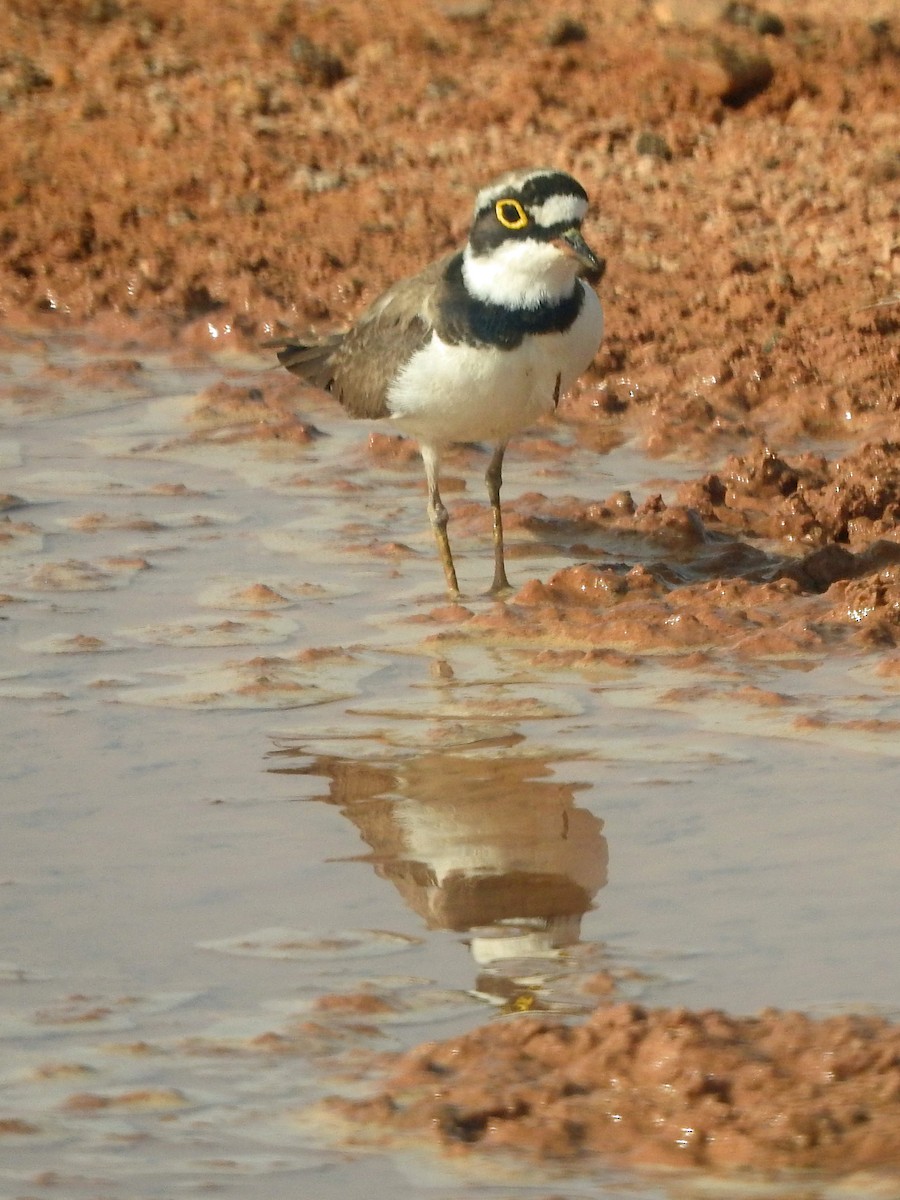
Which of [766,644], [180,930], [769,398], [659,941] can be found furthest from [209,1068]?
[769,398]

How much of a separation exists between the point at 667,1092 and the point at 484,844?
1.38 meters

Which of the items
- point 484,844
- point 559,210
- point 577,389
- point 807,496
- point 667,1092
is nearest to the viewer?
point 667,1092

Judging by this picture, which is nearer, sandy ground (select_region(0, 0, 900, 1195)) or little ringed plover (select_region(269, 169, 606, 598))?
sandy ground (select_region(0, 0, 900, 1195))

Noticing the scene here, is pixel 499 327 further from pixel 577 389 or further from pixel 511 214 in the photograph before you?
pixel 577 389

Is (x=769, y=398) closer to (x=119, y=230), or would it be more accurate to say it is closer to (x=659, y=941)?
(x=119, y=230)

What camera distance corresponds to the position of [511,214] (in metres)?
7.16

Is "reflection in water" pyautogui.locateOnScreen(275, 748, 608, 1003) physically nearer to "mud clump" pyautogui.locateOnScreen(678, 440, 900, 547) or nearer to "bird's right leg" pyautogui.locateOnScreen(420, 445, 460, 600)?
"bird's right leg" pyautogui.locateOnScreen(420, 445, 460, 600)

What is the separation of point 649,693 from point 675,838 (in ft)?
4.00

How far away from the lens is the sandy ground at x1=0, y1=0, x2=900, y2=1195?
3.98m

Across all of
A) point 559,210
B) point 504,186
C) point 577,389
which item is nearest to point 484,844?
point 559,210

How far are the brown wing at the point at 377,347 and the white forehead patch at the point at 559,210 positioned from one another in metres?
0.52

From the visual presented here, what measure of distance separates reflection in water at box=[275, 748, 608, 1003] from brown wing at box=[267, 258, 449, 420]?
2.06 meters

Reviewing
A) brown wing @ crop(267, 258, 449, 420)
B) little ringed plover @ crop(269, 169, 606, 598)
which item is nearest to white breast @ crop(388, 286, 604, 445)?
little ringed plover @ crop(269, 169, 606, 598)

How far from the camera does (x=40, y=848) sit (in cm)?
513
